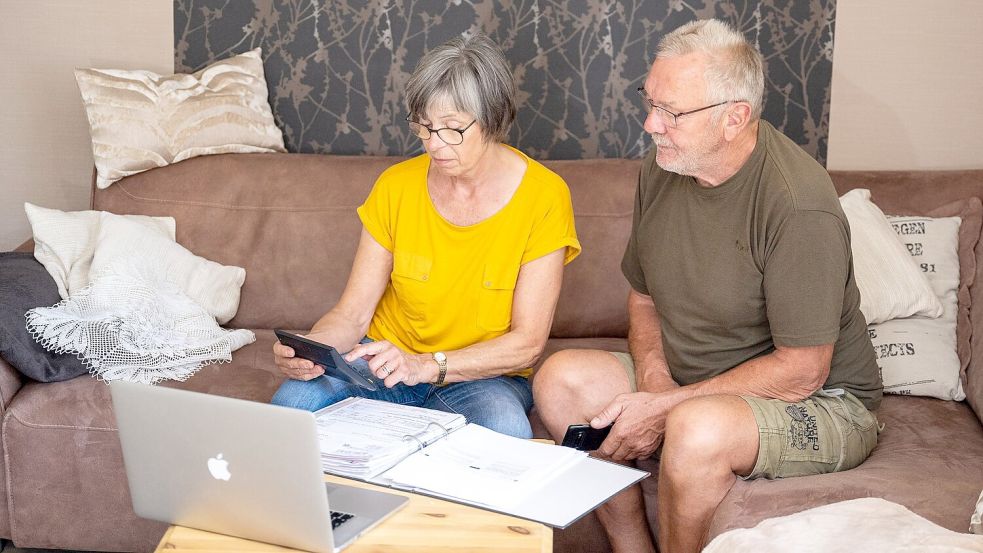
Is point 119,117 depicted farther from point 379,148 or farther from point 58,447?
point 58,447

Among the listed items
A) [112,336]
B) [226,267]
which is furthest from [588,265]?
[112,336]

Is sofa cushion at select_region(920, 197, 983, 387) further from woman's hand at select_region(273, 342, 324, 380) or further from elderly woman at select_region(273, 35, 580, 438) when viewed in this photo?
woman's hand at select_region(273, 342, 324, 380)

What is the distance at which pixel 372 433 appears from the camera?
173 cm

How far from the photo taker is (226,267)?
2770 millimetres

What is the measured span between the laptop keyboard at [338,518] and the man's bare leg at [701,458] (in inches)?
24.5

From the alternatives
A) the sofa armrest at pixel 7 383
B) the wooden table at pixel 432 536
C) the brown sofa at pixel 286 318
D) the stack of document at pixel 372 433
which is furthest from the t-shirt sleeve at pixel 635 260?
the sofa armrest at pixel 7 383

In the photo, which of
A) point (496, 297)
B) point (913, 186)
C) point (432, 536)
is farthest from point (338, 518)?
point (913, 186)

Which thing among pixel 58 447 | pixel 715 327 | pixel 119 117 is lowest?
pixel 58 447

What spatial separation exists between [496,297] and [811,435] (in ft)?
2.32

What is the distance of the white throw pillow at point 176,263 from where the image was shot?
8.59 feet

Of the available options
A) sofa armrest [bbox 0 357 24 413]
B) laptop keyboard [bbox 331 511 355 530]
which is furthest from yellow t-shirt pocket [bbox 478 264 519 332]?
sofa armrest [bbox 0 357 24 413]

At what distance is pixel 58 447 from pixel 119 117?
40.0 inches

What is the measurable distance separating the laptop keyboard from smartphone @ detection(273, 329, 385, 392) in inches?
14.8

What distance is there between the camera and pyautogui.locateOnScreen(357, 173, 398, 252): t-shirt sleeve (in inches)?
90.8
